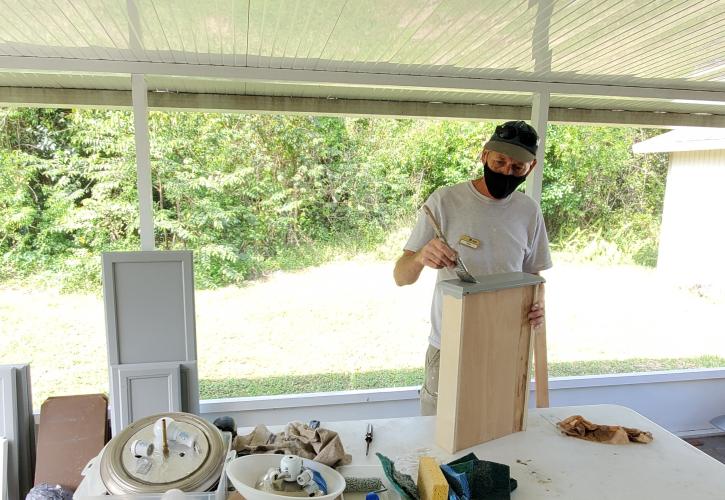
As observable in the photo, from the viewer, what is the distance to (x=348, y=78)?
2.26 m

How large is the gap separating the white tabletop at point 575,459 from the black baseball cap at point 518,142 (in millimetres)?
913

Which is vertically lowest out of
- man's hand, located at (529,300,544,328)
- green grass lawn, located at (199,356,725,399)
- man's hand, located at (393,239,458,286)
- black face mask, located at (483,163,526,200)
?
green grass lawn, located at (199,356,725,399)

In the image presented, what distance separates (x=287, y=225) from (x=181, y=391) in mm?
3545

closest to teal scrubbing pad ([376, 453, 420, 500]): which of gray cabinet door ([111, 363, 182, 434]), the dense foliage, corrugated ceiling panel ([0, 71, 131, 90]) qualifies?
gray cabinet door ([111, 363, 182, 434])

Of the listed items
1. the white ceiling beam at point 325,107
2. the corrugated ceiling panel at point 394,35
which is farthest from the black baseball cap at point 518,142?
the white ceiling beam at point 325,107

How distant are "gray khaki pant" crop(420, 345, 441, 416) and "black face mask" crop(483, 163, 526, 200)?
67 cm

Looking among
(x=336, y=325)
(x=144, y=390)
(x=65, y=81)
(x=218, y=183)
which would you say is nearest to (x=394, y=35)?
(x=65, y=81)

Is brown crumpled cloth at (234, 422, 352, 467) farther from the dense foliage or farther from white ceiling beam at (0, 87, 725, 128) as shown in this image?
the dense foliage

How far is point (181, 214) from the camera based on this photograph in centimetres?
552

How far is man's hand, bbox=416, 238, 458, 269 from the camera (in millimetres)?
1367

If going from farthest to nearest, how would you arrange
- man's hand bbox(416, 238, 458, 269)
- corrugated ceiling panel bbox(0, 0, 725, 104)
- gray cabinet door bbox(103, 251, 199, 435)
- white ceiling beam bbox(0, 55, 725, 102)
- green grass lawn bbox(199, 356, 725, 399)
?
green grass lawn bbox(199, 356, 725, 399) → gray cabinet door bbox(103, 251, 199, 435) → white ceiling beam bbox(0, 55, 725, 102) → corrugated ceiling panel bbox(0, 0, 725, 104) → man's hand bbox(416, 238, 458, 269)

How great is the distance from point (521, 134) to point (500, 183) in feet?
0.66

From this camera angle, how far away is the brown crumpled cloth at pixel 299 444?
1.15m

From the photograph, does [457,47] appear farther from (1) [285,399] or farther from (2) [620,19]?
(1) [285,399]
